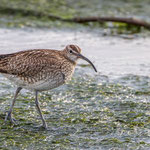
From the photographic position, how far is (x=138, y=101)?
28.2ft

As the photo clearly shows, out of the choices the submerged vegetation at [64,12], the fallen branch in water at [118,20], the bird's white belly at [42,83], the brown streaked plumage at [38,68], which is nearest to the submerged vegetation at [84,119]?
the brown streaked plumage at [38,68]

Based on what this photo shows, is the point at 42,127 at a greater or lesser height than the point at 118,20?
lesser

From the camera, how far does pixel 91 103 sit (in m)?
8.42

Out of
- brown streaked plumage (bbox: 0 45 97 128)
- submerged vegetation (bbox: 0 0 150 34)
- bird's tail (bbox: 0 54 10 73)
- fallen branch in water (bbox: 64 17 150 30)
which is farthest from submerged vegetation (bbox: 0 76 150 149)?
submerged vegetation (bbox: 0 0 150 34)

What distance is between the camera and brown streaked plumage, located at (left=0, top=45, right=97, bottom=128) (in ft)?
23.7

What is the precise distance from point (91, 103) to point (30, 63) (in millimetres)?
1607

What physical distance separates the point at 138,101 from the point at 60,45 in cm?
390

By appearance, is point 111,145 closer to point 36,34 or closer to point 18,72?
point 18,72

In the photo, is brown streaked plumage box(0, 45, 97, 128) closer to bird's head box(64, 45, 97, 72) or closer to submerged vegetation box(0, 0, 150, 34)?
bird's head box(64, 45, 97, 72)

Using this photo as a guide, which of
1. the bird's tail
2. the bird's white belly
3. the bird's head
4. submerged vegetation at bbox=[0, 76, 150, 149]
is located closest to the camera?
submerged vegetation at bbox=[0, 76, 150, 149]

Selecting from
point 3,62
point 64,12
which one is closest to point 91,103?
point 3,62

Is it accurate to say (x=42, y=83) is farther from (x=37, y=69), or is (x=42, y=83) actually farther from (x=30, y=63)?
(x=30, y=63)

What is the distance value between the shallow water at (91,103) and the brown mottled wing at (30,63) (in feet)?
2.58

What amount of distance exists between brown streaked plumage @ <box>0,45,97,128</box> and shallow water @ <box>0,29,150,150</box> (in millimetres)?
453
